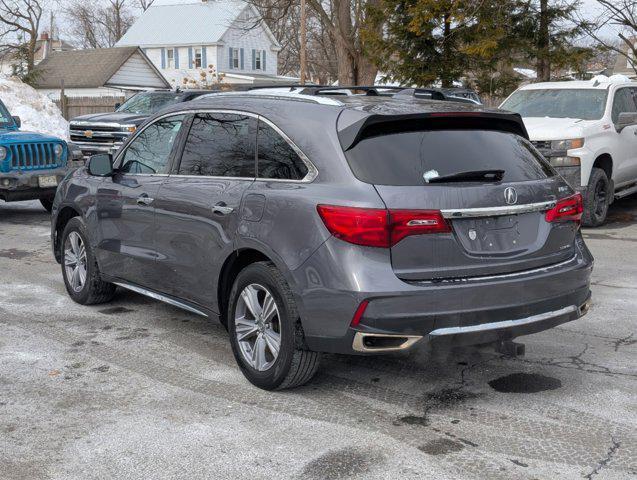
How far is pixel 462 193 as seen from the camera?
14.5 feet

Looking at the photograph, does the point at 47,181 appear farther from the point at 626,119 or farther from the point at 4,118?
the point at 626,119

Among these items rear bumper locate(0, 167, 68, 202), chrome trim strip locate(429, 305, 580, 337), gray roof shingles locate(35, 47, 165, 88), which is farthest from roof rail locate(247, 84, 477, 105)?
gray roof shingles locate(35, 47, 165, 88)

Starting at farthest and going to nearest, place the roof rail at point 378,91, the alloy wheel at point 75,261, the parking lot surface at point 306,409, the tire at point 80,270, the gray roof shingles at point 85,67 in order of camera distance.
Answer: the gray roof shingles at point 85,67 < the alloy wheel at point 75,261 < the tire at point 80,270 < the roof rail at point 378,91 < the parking lot surface at point 306,409

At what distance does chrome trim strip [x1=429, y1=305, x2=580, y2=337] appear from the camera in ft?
14.2

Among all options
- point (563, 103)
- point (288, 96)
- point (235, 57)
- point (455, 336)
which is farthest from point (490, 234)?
point (235, 57)

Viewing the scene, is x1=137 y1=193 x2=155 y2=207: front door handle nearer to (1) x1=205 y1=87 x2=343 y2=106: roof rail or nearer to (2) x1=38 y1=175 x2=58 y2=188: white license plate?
(1) x1=205 y1=87 x2=343 y2=106: roof rail

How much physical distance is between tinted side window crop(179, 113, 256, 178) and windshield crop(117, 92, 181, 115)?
14.3 m

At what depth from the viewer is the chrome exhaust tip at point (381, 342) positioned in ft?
14.1

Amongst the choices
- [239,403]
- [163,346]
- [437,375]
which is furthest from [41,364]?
[437,375]

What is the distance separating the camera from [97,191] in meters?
6.68

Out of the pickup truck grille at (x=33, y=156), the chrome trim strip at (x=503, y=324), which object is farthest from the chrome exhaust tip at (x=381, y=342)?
the pickup truck grille at (x=33, y=156)

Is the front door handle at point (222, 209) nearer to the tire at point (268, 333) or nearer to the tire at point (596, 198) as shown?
the tire at point (268, 333)

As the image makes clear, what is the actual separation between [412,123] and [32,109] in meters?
26.5

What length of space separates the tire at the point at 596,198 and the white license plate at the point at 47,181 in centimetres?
775
